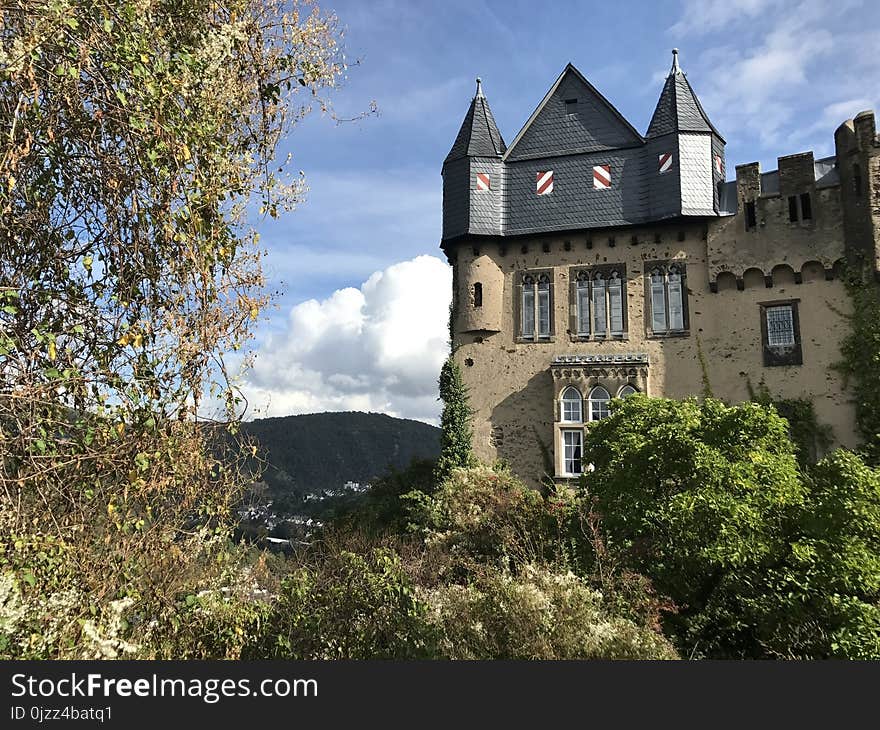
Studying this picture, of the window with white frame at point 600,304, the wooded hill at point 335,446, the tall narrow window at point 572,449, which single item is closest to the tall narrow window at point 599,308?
the window with white frame at point 600,304

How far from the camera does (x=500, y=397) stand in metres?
26.1

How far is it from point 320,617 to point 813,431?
19.6 meters

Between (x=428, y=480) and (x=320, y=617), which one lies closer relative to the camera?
(x=320, y=617)

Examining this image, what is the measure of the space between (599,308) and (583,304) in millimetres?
639

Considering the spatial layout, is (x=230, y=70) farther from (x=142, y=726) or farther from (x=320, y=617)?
(x=320, y=617)

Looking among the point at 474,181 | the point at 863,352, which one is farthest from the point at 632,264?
the point at 863,352

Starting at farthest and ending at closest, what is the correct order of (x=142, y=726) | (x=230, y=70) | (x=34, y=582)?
(x=230, y=70)
(x=34, y=582)
(x=142, y=726)

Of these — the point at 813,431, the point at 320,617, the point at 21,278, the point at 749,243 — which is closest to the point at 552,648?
the point at 320,617

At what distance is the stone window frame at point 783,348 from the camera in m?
23.3

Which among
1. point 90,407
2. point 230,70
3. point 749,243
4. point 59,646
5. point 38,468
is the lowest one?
point 59,646

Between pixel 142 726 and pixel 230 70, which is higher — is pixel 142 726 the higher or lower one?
the lower one

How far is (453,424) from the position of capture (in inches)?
1016

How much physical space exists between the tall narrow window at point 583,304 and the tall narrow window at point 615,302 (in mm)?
844

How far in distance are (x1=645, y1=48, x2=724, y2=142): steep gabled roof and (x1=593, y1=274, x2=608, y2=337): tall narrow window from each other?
6215 mm
